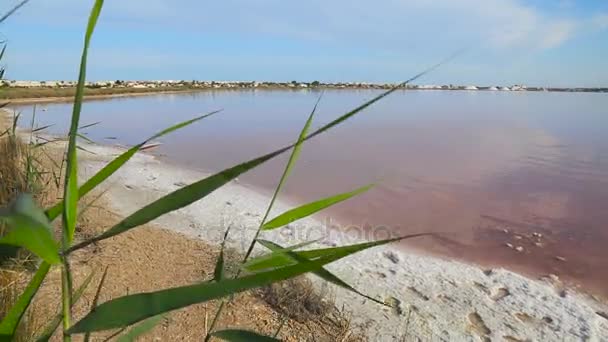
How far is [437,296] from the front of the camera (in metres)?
3.24

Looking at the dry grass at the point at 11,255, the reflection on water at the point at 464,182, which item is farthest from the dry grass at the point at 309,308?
the reflection on water at the point at 464,182

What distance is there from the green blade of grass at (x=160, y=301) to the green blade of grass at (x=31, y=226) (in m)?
0.09

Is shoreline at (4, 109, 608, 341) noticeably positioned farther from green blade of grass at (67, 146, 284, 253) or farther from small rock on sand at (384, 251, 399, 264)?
green blade of grass at (67, 146, 284, 253)

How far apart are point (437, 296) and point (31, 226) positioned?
3203 mm

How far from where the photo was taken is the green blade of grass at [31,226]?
45 cm

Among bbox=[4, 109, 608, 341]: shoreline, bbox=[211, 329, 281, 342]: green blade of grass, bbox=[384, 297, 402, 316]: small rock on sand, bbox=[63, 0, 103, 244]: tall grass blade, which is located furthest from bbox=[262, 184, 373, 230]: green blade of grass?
bbox=[384, 297, 402, 316]: small rock on sand

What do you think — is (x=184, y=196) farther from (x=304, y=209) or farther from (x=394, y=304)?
(x=394, y=304)

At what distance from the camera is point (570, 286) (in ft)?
11.8

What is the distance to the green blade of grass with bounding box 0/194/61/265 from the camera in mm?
452

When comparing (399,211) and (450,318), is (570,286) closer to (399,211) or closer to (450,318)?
(450,318)

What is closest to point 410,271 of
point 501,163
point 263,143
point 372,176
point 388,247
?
point 388,247

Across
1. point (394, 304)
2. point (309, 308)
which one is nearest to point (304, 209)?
point (309, 308)

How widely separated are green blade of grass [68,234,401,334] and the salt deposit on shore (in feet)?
7.10

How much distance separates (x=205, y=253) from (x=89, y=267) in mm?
959
